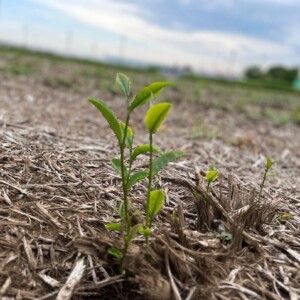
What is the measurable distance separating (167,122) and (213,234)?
3.74 meters

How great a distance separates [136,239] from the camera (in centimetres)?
155

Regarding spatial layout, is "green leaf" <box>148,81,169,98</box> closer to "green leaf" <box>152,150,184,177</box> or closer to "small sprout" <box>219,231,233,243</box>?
"green leaf" <box>152,150,184,177</box>

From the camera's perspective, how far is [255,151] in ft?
12.3

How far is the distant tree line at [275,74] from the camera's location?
A: 31.0 metres

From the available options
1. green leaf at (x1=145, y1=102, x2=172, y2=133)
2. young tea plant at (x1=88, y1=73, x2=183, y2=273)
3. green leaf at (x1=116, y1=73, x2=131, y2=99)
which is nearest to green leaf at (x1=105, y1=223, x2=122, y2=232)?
young tea plant at (x1=88, y1=73, x2=183, y2=273)

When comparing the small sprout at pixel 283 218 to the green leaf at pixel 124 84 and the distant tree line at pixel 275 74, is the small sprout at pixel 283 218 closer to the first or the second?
the green leaf at pixel 124 84

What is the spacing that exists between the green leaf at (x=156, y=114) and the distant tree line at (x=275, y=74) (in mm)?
27724

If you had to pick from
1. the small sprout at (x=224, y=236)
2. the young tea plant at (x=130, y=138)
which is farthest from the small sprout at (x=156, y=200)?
the small sprout at (x=224, y=236)

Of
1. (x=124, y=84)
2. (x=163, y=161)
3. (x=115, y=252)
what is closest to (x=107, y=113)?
(x=124, y=84)

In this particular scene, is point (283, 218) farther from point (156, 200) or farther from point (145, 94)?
point (145, 94)

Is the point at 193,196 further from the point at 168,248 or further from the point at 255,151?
the point at 255,151

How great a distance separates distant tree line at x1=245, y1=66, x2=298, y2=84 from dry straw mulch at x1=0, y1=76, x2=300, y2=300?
27.3 meters

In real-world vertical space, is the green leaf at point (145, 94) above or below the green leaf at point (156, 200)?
above

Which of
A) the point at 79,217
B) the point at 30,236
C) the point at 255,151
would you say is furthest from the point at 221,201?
the point at 255,151
